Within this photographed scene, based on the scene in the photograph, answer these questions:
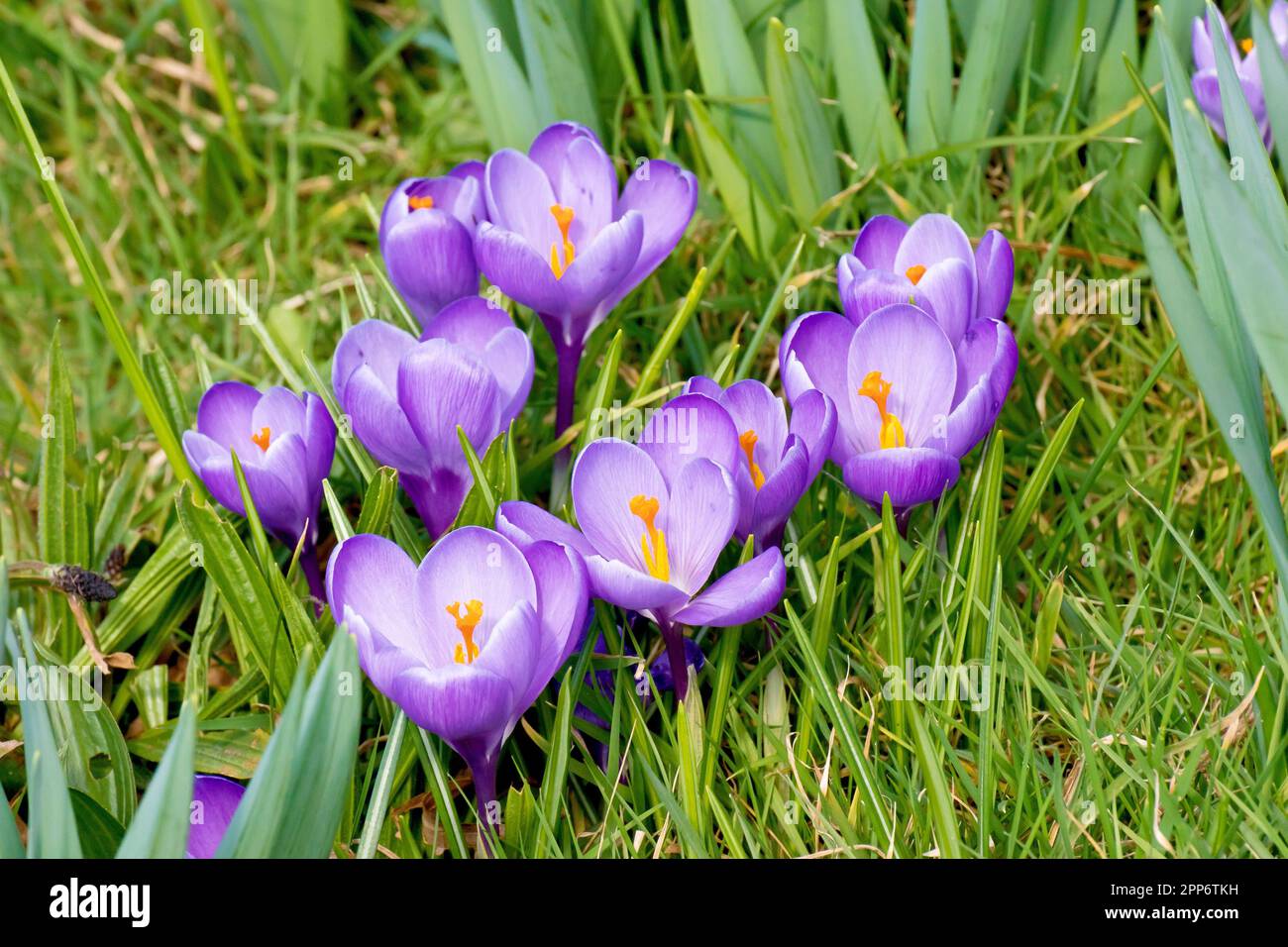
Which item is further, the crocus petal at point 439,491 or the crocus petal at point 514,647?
the crocus petal at point 439,491

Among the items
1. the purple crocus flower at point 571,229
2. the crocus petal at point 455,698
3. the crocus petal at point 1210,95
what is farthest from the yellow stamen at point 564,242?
the crocus petal at point 1210,95

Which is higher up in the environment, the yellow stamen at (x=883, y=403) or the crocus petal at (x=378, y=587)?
the yellow stamen at (x=883, y=403)

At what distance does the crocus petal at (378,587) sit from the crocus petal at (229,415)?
10.8 inches

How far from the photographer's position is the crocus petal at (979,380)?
118 cm

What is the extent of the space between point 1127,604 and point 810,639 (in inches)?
15.9

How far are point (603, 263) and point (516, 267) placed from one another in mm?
93

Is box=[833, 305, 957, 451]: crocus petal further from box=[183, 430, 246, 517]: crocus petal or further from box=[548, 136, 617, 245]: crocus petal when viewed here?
box=[183, 430, 246, 517]: crocus petal

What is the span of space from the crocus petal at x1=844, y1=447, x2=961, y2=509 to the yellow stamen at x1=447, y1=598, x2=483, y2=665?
382 mm

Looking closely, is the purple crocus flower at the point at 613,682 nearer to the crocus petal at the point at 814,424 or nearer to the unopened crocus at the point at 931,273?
the crocus petal at the point at 814,424

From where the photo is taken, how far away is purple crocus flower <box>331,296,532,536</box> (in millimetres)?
1198
